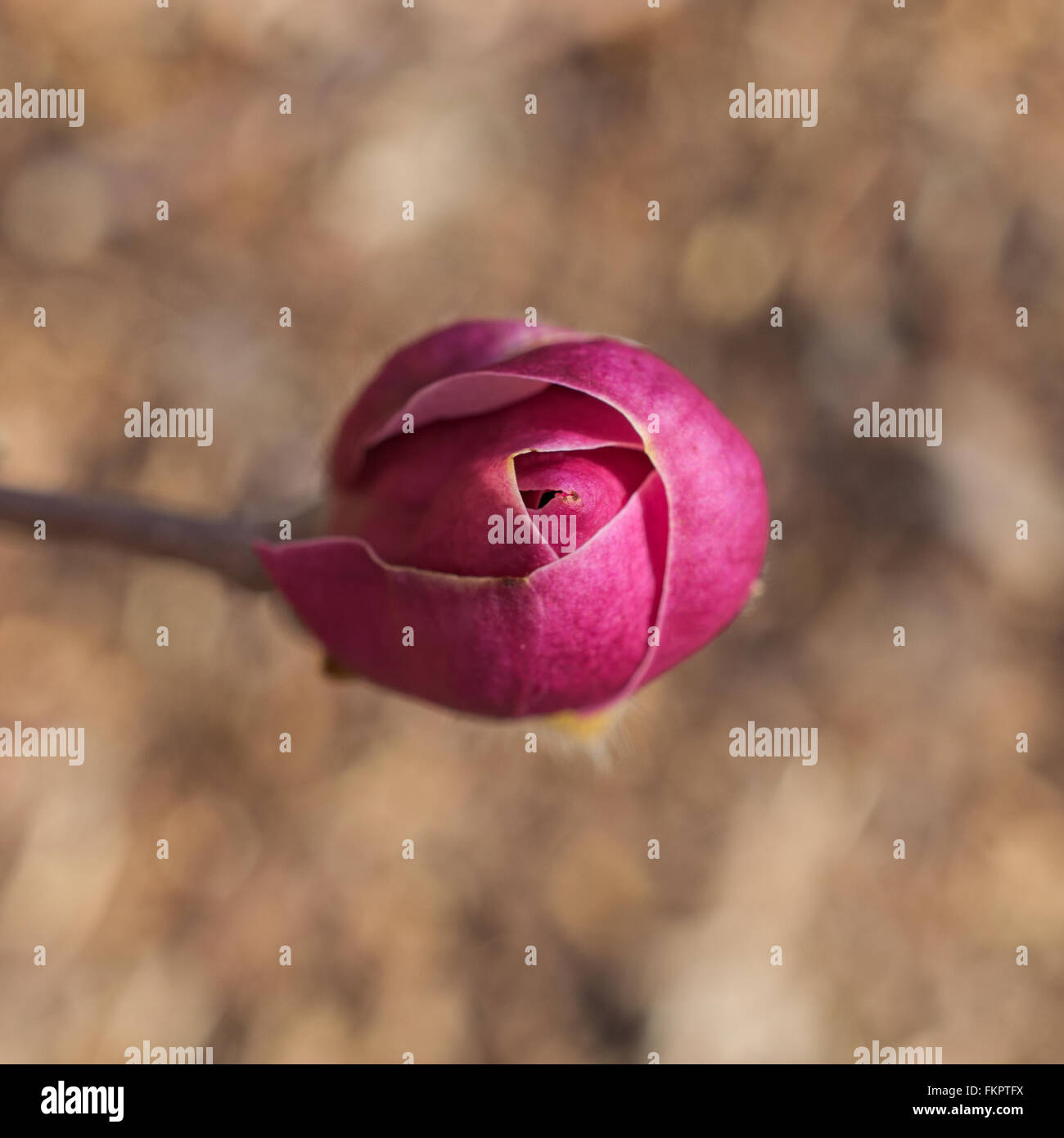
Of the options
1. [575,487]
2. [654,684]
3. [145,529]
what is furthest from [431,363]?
[654,684]

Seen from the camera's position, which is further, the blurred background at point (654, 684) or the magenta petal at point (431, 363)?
the blurred background at point (654, 684)

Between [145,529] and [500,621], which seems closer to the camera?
[500,621]

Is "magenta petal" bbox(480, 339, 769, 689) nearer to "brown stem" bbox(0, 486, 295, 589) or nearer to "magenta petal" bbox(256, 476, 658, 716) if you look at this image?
"magenta petal" bbox(256, 476, 658, 716)

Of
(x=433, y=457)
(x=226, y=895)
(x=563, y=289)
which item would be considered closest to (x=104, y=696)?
(x=226, y=895)

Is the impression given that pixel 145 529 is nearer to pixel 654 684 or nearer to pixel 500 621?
pixel 500 621

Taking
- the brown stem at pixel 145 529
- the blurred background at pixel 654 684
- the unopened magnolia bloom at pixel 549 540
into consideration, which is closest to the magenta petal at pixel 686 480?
the unopened magnolia bloom at pixel 549 540

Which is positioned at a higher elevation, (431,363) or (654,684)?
(431,363)

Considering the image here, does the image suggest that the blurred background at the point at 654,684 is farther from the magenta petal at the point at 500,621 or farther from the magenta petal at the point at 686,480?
the magenta petal at the point at 686,480
